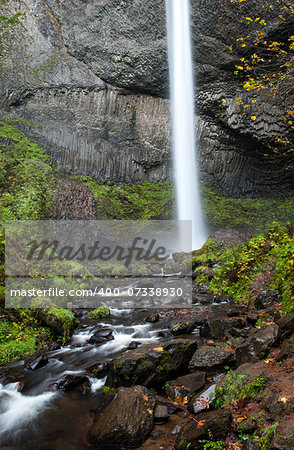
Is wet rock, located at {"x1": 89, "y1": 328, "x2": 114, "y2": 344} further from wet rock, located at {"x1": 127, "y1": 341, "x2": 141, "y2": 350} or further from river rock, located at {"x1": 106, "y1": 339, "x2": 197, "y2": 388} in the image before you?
river rock, located at {"x1": 106, "y1": 339, "x2": 197, "y2": 388}

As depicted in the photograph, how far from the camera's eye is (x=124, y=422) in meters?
2.77

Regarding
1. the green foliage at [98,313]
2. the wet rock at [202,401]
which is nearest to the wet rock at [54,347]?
the green foliage at [98,313]

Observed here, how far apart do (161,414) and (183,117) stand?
20529 millimetres

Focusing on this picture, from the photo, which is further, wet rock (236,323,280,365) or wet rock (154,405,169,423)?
wet rock (236,323,280,365)

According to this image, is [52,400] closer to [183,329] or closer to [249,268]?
[183,329]

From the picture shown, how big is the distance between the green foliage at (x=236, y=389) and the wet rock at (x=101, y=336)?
2834mm

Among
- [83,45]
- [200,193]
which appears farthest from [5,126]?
[200,193]

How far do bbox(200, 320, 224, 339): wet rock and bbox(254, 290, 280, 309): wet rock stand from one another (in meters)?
1.08

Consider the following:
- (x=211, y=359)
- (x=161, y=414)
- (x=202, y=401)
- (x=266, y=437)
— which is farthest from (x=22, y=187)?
(x=266, y=437)

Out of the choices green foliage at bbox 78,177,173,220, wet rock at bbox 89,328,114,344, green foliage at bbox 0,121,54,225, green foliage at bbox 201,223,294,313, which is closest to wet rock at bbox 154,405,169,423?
wet rock at bbox 89,328,114,344

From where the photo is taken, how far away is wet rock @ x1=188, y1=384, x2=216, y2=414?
116 inches

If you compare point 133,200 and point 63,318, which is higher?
point 133,200

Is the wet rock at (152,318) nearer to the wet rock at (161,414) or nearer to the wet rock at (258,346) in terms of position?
the wet rock at (258,346)

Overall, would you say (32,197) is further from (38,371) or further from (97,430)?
(97,430)
